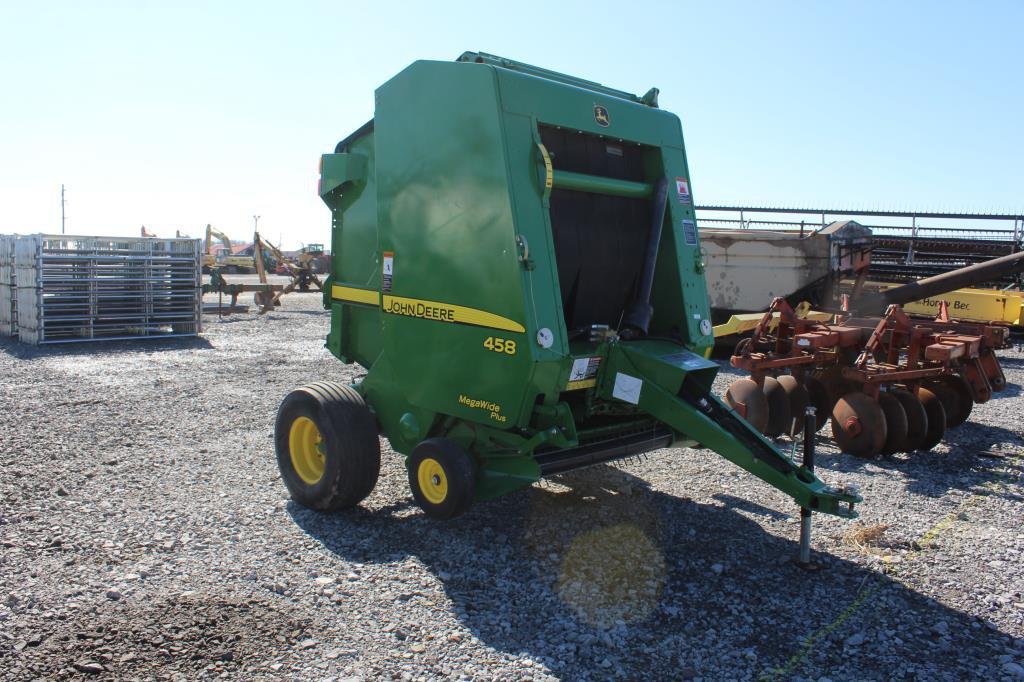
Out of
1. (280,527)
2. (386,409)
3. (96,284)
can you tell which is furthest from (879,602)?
(96,284)

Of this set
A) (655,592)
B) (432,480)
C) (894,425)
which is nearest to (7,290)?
(432,480)

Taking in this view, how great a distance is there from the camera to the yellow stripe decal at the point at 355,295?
516 centimetres

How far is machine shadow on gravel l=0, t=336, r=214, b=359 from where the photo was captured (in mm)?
A: 12422

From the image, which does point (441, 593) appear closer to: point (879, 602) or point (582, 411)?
point (582, 411)

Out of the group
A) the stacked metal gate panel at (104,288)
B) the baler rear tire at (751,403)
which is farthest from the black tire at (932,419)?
the stacked metal gate panel at (104,288)

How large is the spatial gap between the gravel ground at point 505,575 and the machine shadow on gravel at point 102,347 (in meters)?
6.34

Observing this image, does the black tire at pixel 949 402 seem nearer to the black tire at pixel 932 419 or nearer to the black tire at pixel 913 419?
the black tire at pixel 932 419

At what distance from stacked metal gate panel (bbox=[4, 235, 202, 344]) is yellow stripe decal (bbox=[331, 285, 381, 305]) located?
989cm

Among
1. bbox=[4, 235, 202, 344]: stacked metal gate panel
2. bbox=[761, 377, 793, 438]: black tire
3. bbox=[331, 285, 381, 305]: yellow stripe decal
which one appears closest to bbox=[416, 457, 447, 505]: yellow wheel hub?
bbox=[331, 285, 381, 305]: yellow stripe decal

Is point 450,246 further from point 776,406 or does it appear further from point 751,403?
point 776,406

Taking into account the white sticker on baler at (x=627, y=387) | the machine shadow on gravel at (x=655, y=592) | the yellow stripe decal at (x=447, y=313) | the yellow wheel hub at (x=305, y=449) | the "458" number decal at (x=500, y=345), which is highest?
the yellow stripe decal at (x=447, y=313)

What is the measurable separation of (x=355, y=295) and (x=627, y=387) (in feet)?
6.90

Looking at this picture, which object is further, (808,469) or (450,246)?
(450,246)

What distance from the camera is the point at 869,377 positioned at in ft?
22.0
